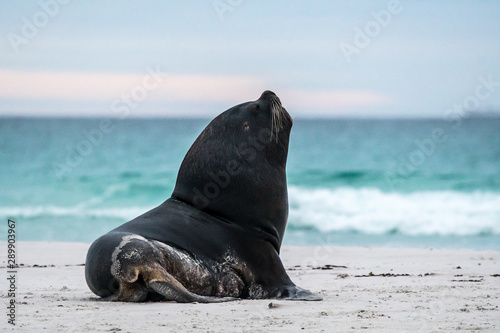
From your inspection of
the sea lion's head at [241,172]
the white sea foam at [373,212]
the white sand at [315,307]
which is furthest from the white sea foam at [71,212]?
the sea lion's head at [241,172]

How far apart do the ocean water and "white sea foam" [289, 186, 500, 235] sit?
3 cm

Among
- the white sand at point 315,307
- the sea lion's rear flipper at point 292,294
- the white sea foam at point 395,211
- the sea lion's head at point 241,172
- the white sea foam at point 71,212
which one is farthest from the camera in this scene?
the white sea foam at point 71,212

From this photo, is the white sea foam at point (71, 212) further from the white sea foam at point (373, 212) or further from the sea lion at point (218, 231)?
the sea lion at point (218, 231)

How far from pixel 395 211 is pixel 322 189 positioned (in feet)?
18.4

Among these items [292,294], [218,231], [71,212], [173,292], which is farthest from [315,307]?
[71,212]

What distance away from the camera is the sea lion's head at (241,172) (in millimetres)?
7305

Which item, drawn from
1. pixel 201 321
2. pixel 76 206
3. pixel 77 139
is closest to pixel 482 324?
pixel 201 321

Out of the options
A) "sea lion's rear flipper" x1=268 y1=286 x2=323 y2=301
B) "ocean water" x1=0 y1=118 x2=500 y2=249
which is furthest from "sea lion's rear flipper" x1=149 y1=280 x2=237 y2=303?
"ocean water" x1=0 y1=118 x2=500 y2=249

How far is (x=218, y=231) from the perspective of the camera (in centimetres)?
714

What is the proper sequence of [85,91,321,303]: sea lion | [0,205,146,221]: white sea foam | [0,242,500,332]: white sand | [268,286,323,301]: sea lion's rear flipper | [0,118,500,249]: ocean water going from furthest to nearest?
1. [0,205,146,221]: white sea foam
2. [0,118,500,249]: ocean water
3. [268,286,323,301]: sea lion's rear flipper
4. [85,91,321,303]: sea lion
5. [0,242,500,332]: white sand

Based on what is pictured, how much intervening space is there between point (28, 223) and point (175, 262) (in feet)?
45.5

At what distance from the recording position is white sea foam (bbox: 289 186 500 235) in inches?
719

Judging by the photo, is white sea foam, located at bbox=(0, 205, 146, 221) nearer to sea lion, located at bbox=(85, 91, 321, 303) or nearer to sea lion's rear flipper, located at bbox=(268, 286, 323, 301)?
sea lion, located at bbox=(85, 91, 321, 303)

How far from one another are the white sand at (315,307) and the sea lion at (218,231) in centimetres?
25
